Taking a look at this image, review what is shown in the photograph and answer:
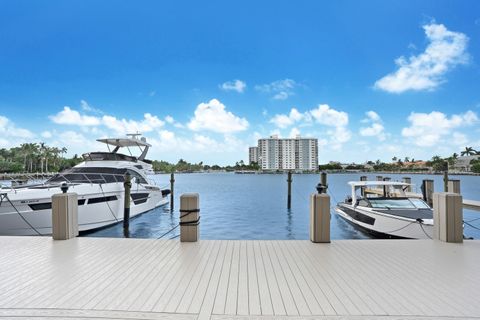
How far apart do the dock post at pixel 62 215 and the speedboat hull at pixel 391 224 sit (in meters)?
10.6

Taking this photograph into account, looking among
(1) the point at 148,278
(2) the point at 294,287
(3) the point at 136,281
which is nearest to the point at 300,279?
(2) the point at 294,287

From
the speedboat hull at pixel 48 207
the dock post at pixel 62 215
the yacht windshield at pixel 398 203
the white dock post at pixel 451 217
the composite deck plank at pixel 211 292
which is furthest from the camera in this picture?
the yacht windshield at pixel 398 203

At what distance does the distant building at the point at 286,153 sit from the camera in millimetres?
189125

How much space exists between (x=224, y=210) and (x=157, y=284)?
62.9ft

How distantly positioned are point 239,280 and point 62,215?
461 centimetres

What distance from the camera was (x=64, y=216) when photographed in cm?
637

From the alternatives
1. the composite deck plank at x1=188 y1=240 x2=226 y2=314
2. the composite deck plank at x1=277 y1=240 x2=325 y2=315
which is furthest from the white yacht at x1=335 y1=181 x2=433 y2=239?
the composite deck plank at x1=188 y1=240 x2=226 y2=314

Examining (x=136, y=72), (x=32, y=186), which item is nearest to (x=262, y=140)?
(x=136, y=72)

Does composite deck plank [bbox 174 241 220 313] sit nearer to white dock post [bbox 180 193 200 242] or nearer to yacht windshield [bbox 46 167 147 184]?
white dock post [bbox 180 193 200 242]

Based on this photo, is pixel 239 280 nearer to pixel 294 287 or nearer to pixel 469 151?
pixel 294 287

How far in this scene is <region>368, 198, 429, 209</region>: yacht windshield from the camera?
1184 cm

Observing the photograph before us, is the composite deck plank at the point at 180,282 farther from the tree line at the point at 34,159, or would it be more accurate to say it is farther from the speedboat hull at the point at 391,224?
the tree line at the point at 34,159

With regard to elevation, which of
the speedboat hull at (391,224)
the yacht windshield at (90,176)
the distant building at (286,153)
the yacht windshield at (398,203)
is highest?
the distant building at (286,153)

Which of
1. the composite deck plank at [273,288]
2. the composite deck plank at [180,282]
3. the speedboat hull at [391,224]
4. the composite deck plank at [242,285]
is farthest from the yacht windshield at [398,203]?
the composite deck plank at [180,282]
